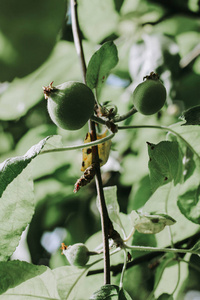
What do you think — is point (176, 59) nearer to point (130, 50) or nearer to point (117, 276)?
point (130, 50)

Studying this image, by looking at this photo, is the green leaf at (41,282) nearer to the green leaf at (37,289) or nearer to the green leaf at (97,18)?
the green leaf at (37,289)

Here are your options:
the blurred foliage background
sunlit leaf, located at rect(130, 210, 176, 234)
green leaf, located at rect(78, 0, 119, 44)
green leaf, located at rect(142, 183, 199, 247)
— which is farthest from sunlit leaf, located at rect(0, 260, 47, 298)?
green leaf, located at rect(78, 0, 119, 44)

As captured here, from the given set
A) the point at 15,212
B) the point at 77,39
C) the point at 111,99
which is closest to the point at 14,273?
the point at 15,212

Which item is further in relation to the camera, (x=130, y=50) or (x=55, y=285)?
(x=130, y=50)

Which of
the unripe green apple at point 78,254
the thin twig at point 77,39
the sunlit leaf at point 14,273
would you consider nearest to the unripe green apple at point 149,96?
the thin twig at point 77,39

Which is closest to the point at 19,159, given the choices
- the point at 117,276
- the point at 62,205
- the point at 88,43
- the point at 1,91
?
the point at 117,276

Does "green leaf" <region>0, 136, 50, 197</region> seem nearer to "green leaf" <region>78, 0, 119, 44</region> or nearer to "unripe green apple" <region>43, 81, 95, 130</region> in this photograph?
"unripe green apple" <region>43, 81, 95, 130</region>
